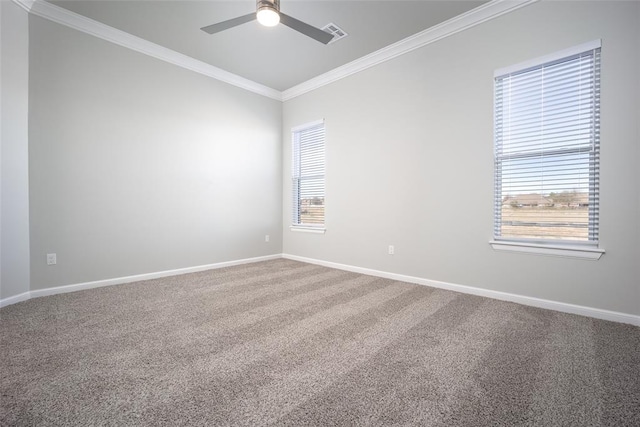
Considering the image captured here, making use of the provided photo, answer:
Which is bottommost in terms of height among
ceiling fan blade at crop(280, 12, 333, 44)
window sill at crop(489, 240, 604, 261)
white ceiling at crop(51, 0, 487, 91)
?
window sill at crop(489, 240, 604, 261)

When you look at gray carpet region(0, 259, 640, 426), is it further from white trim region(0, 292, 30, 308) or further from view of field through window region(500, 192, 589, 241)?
view of field through window region(500, 192, 589, 241)

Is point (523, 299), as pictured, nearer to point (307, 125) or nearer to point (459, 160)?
point (459, 160)

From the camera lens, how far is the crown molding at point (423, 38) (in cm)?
273

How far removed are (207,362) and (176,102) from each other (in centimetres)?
351

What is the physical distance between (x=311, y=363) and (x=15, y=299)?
3.05 metres

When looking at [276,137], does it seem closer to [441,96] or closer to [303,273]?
[303,273]

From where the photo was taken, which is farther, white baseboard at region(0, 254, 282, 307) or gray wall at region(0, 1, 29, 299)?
white baseboard at region(0, 254, 282, 307)

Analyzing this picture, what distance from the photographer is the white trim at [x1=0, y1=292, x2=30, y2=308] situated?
2539 mm

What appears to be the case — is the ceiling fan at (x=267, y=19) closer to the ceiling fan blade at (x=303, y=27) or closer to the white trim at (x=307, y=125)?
the ceiling fan blade at (x=303, y=27)

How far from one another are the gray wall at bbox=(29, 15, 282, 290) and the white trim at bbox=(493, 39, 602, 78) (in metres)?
3.55

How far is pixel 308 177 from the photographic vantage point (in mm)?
4816

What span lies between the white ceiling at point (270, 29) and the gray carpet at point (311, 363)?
302 cm

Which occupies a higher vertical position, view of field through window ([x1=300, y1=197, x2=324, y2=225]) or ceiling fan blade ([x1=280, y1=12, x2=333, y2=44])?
ceiling fan blade ([x1=280, y1=12, x2=333, y2=44])

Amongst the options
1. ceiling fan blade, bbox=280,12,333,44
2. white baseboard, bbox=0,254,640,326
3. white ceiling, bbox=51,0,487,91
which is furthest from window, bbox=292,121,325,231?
ceiling fan blade, bbox=280,12,333,44
